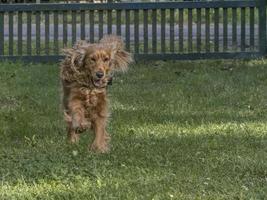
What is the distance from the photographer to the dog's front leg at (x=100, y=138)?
19.8ft

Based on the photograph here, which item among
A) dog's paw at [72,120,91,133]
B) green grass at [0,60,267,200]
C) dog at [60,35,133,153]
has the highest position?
dog at [60,35,133,153]

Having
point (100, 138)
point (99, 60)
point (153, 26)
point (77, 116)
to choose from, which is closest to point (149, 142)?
point (100, 138)

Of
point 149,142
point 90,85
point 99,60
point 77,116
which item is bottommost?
point 149,142

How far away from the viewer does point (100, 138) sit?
6039 millimetres

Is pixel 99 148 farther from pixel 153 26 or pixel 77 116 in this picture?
A: pixel 153 26

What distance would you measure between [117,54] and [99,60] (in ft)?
0.93

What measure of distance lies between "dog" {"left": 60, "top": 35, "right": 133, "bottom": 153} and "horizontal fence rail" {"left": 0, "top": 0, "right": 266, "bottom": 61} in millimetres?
5949

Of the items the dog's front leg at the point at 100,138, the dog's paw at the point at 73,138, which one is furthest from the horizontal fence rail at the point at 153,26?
the dog's front leg at the point at 100,138

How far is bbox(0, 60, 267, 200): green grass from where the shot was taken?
4.99 m

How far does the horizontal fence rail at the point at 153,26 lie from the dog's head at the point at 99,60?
234 inches

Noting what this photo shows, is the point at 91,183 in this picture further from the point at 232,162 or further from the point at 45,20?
the point at 45,20

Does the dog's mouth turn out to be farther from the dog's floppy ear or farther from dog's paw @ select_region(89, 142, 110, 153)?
dog's paw @ select_region(89, 142, 110, 153)

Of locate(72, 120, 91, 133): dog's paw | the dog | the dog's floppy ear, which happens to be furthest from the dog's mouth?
locate(72, 120, 91, 133): dog's paw

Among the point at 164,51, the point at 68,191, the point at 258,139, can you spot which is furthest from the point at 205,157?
the point at 164,51
